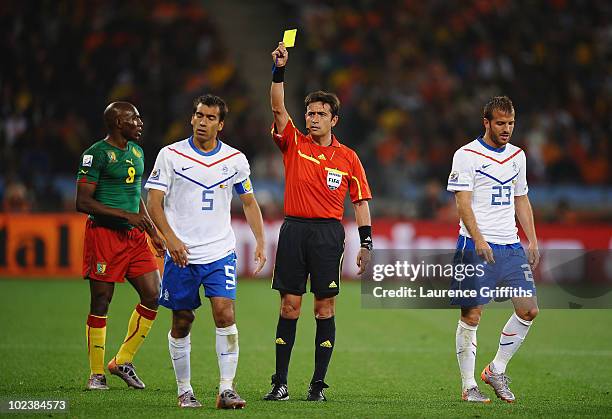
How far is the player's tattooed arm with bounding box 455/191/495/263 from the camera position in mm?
7535

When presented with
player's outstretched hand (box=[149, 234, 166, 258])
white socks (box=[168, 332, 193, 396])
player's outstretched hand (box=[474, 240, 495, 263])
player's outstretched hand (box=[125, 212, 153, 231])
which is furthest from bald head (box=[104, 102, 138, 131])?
player's outstretched hand (box=[474, 240, 495, 263])

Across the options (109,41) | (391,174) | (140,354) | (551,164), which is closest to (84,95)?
(109,41)

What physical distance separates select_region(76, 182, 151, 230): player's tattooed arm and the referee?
51.0 inches

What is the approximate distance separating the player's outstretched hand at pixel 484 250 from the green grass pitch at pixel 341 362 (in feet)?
3.70

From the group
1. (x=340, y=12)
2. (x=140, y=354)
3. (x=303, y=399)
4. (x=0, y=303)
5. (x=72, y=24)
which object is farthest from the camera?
(x=340, y=12)

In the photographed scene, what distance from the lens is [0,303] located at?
14.4 meters

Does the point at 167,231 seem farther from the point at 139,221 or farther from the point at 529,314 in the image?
the point at 529,314

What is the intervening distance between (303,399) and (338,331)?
487cm

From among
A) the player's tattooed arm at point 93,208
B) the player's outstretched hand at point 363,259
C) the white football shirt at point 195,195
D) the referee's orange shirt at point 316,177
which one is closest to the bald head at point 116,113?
the player's tattooed arm at point 93,208

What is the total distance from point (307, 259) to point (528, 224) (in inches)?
72.5

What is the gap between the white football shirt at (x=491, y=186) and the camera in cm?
773

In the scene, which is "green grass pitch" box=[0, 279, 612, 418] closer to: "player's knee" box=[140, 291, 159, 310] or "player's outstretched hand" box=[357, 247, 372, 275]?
"player's knee" box=[140, 291, 159, 310]

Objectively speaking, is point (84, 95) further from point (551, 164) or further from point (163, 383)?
point (163, 383)

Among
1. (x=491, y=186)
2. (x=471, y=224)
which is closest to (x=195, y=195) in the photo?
(x=471, y=224)
